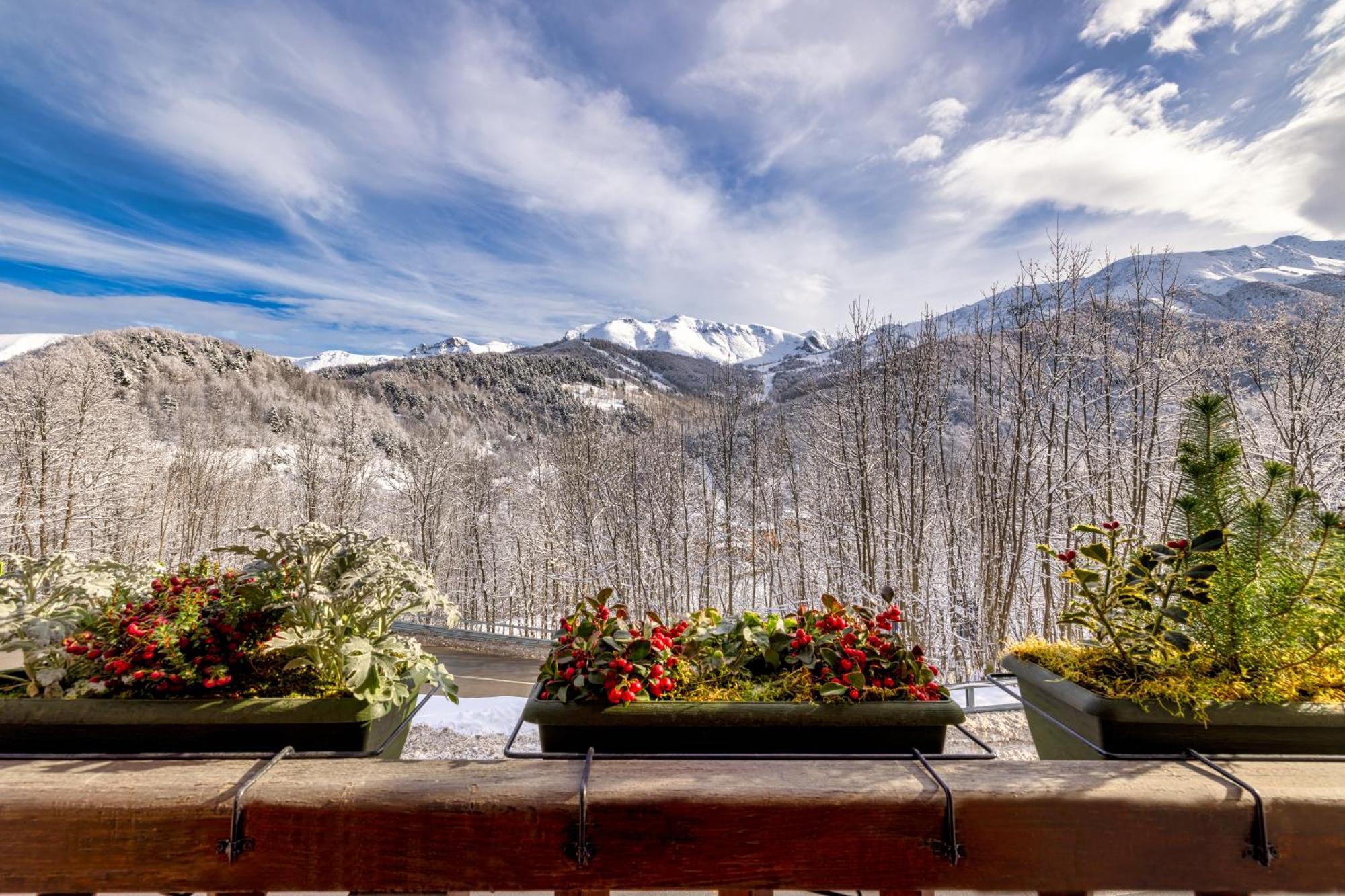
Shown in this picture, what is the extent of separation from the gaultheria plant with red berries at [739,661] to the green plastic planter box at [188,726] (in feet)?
1.49

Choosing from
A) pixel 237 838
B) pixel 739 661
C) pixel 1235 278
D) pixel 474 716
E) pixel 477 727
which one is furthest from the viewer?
pixel 1235 278

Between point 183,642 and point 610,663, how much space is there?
104 cm

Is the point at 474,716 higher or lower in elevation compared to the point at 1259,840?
lower

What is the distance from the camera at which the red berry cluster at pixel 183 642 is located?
1.26 m

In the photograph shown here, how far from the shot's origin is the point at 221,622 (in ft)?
4.57

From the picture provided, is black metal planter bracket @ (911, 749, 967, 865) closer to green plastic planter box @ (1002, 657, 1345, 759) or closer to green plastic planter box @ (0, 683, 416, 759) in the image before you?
green plastic planter box @ (1002, 657, 1345, 759)

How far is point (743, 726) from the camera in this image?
125 cm

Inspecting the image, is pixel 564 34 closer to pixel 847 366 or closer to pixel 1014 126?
pixel 1014 126

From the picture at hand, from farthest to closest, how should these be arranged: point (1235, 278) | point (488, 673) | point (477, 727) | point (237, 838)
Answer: point (1235, 278)
point (488, 673)
point (477, 727)
point (237, 838)

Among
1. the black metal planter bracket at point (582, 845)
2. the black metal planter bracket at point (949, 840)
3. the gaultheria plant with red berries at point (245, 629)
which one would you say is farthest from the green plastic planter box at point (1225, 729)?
the gaultheria plant with red berries at point (245, 629)

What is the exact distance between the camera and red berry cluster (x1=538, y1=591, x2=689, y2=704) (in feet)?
4.18

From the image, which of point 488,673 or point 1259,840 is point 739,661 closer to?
point 1259,840

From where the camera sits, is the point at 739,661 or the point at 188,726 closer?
the point at 188,726

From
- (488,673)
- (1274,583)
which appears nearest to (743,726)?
(1274,583)
